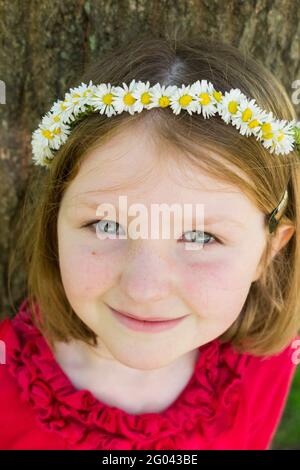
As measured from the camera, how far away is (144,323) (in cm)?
179

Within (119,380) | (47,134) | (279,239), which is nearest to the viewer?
(47,134)

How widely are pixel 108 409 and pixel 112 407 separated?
0.02 meters

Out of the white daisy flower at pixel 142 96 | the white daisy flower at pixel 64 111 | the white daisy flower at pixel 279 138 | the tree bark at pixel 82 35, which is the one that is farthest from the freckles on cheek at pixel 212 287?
the tree bark at pixel 82 35

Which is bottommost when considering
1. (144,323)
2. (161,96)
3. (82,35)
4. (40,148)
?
(144,323)

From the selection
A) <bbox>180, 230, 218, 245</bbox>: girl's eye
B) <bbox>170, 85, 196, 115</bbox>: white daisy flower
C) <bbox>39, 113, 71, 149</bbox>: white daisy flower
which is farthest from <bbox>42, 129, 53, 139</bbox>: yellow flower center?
<bbox>180, 230, 218, 245</bbox>: girl's eye

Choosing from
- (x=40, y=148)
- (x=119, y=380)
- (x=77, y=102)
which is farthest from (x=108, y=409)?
(x=77, y=102)

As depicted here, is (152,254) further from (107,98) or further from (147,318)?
(107,98)

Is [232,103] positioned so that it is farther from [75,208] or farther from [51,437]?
[51,437]

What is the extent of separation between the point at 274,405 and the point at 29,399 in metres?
0.91

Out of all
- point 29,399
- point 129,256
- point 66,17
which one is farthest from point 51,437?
point 66,17

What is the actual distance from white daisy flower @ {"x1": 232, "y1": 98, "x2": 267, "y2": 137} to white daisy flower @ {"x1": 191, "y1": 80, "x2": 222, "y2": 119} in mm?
66

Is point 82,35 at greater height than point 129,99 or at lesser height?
greater

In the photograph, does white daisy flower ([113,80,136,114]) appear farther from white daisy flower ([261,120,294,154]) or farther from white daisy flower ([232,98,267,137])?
white daisy flower ([261,120,294,154])

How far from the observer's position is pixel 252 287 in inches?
86.0
